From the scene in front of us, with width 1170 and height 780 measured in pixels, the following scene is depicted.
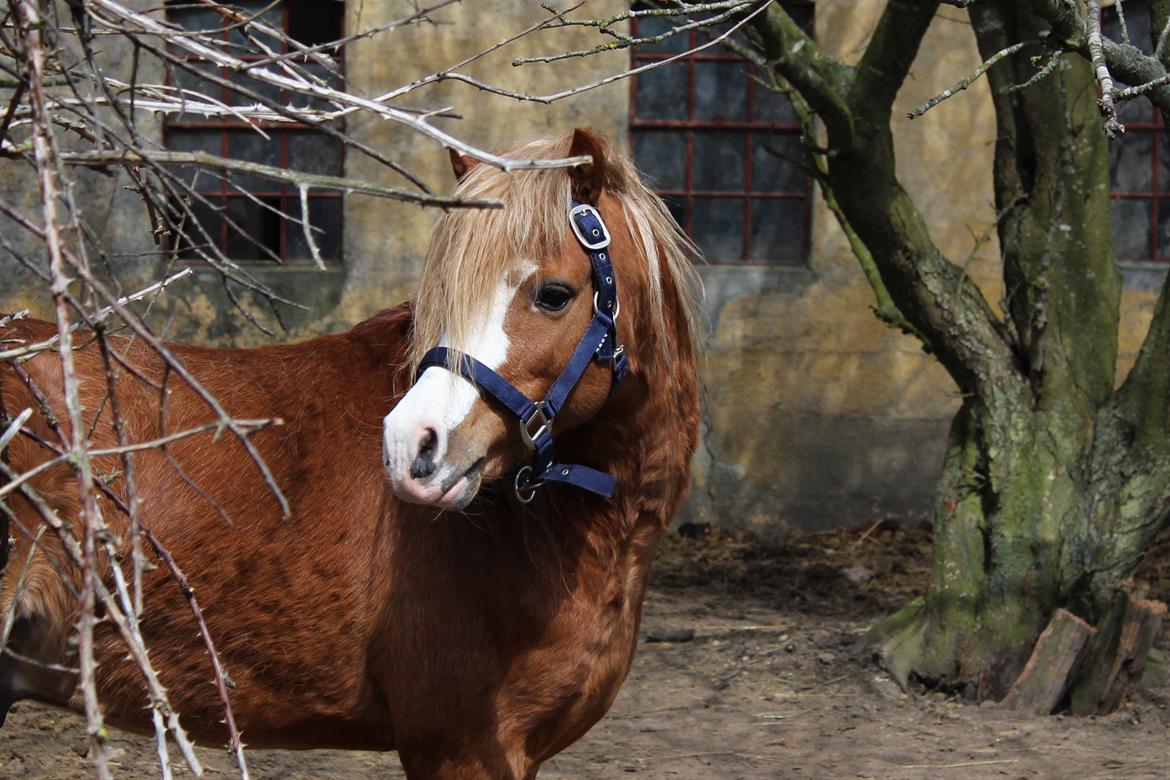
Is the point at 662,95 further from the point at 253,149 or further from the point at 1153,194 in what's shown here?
the point at 1153,194

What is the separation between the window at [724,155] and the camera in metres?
7.14

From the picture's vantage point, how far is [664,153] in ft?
23.6

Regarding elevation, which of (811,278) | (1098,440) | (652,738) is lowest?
(652,738)

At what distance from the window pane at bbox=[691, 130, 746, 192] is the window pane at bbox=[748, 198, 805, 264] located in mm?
189

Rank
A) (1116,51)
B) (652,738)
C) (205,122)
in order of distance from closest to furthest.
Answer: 1. (1116,51)
2. (652,738)
3. (205,122)

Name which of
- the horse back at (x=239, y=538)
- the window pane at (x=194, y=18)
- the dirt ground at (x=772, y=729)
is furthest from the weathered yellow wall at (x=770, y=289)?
the horse back at (x=239, y=538)

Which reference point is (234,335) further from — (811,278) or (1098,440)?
(1098,440)

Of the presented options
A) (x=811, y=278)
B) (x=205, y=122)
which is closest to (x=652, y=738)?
(x=811, y=278)

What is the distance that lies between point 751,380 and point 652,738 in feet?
10.2

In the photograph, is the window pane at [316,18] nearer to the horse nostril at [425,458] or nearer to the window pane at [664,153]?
the window pane at [664,153]

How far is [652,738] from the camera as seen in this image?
4.35m

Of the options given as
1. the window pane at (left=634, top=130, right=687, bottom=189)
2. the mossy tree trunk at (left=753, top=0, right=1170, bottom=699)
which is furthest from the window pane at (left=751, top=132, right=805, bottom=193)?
the mossy tree trunk at (left=753, top=0, right=1170, bottom=699)

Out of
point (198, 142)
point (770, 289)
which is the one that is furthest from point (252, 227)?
point (770, 289)

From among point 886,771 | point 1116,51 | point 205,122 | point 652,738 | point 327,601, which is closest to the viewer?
point 1116,51
